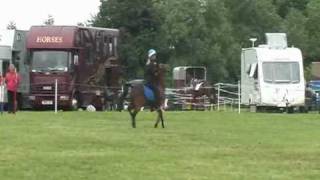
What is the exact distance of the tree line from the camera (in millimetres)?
74000

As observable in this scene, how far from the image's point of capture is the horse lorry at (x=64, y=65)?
117ft

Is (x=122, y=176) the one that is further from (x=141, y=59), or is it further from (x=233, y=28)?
(x=233, y=28)

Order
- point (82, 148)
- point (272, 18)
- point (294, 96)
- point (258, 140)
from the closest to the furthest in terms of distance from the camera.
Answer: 1. point (82, 148)
2. point (258, 140)
3. point (294, 96)
4. point (272, 18)

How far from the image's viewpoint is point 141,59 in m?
73.5

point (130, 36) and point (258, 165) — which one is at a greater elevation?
point (130, 36)

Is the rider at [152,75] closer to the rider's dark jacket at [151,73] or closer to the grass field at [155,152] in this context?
the rider's dark jacket at [151,73]

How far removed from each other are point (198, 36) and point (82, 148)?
6242 cm

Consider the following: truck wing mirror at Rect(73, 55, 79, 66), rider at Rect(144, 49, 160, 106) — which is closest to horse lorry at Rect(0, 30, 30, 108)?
truck wing mirror at Rect(73, 55, 79, 66)

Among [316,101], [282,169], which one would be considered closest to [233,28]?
[316,101]

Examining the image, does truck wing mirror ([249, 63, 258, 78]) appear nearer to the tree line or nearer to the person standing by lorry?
the person standing by lorry

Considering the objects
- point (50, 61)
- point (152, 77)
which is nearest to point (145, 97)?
point (152, 77)

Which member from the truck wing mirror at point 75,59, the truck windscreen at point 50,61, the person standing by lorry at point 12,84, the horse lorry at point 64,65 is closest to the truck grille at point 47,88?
the horse lorry at point 64,65

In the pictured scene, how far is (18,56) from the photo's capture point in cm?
3803

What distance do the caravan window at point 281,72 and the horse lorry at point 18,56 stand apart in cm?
1101
